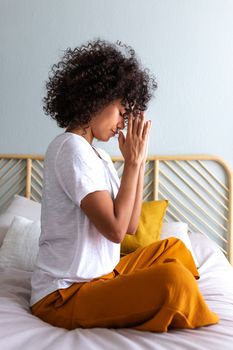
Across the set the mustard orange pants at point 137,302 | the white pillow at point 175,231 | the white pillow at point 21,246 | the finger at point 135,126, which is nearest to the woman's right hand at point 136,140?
the finger at point 135,126

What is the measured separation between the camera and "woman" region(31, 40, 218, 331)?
1.20 m

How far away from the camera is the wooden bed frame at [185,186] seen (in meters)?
2.62

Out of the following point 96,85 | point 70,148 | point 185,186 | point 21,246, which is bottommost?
point 21,246

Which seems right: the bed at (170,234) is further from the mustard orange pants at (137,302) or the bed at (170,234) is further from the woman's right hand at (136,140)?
the woman's right hand at (136,140)

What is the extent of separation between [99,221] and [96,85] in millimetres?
393

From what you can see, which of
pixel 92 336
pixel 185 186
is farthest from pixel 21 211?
pixel 92 336

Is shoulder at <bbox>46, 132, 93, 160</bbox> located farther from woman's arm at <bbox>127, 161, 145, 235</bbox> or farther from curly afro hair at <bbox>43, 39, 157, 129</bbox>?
woman's arm at <bbox>127, 161, 145, 235</bbox>

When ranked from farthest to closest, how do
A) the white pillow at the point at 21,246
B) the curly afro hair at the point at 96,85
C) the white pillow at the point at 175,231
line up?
the white pillow at the point at 175,231 → the white pillow at the point at 21,246 → the curly afro hair at the point at 96,85

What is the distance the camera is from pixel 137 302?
1195 millimetres

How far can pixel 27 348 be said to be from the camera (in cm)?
112

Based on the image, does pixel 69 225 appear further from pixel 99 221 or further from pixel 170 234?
pixel 170 234

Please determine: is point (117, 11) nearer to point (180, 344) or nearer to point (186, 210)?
point (186, 210)

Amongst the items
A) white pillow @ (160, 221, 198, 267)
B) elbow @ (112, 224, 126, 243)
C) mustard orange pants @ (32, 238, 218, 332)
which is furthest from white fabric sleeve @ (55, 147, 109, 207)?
white pillow @ (160, 221, 198, 267)

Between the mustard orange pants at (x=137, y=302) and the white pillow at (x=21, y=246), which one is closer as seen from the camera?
the mustard orange pants at (x=137, y=302)
